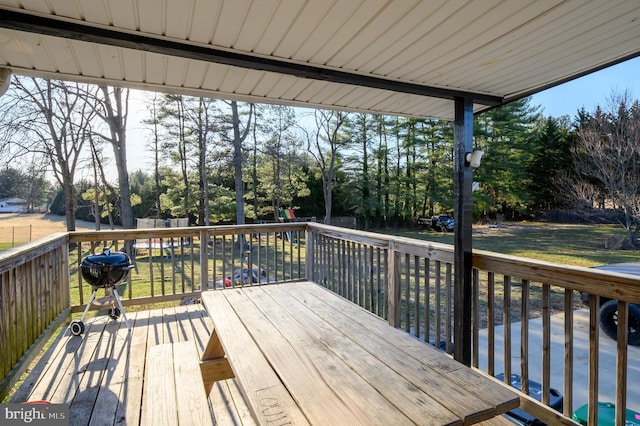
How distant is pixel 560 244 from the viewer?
42.1ft

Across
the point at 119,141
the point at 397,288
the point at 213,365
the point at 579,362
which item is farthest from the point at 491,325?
the point at 119,141

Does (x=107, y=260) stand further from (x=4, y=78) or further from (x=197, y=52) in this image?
(x=197, y=52)

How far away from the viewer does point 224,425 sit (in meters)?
1.96

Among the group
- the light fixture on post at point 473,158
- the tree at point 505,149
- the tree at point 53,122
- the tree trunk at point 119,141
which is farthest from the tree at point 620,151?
the tree at point 53,122

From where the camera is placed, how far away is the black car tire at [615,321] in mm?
3824

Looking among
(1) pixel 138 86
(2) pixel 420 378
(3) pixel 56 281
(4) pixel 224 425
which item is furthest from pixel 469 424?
(3) pixel 56 281

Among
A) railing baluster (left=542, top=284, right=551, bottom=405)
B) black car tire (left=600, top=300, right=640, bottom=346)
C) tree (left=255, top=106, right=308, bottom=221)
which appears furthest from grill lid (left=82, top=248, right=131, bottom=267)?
tree (left=255, top=106, right=308, bottom=221)

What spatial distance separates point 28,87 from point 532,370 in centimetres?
1256

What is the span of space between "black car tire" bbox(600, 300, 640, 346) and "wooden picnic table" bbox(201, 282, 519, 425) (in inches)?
139

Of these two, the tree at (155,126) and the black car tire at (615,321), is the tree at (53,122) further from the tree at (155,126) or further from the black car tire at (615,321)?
the black car tire at (615,321)

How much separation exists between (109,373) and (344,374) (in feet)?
6.66

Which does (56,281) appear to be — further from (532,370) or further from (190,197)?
(190,197)

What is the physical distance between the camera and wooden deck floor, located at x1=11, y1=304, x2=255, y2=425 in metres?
2.03

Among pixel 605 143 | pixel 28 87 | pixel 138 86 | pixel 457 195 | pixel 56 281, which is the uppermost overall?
pixel 28 87
